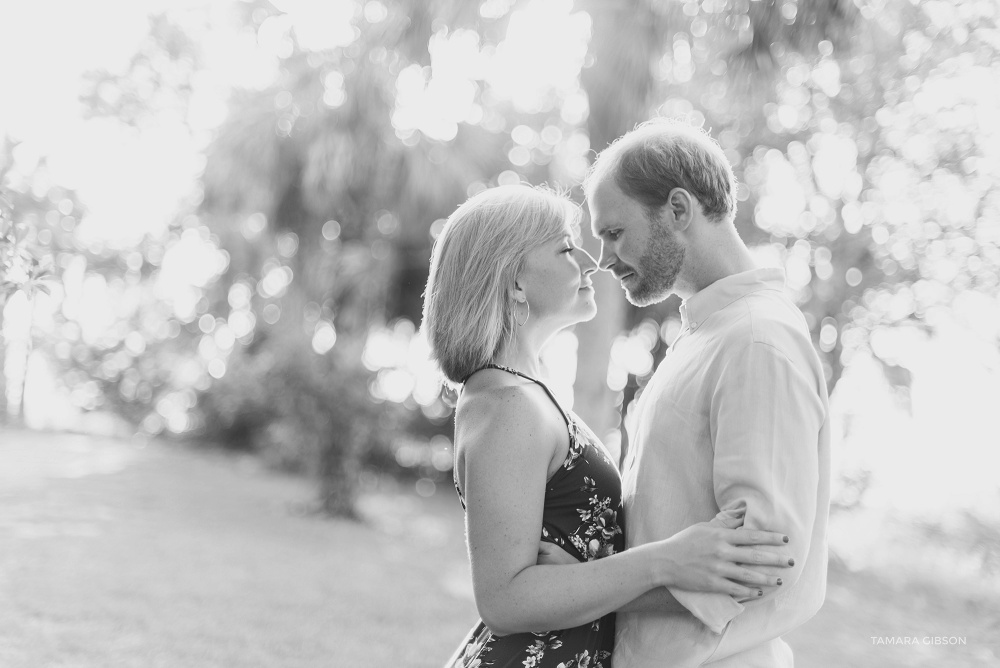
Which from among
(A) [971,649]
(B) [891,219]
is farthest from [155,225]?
(A) [971,649]

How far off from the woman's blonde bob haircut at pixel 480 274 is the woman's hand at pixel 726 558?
1.99ft

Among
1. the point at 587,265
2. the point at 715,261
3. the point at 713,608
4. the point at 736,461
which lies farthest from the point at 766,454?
the point at 587,265

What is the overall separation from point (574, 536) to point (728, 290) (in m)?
0.66

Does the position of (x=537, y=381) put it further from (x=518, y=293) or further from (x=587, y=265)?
(x=587, y=265)

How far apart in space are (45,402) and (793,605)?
1873 cm

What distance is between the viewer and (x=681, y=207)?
2.09 meters

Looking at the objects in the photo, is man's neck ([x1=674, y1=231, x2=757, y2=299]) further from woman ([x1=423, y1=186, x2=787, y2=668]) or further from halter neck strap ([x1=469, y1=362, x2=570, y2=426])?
halter neck strap ([x1=469, y1=362, x2=570, y2=426])

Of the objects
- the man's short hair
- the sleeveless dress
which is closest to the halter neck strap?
the sleeveless dress

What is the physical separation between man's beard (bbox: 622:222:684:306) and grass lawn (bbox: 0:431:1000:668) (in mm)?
4470

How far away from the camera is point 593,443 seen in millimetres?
2092

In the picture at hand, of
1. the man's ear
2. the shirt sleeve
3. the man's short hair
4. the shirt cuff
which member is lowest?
the shirt cuff

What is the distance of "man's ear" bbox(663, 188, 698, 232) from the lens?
2.07 meters

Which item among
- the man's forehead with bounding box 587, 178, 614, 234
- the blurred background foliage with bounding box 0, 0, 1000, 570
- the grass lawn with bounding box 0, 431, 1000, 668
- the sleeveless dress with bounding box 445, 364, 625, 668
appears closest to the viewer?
the sleeveless dress with bounding box 445, 364, 625, 668

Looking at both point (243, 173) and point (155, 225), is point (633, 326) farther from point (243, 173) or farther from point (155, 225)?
point (155, 225)
